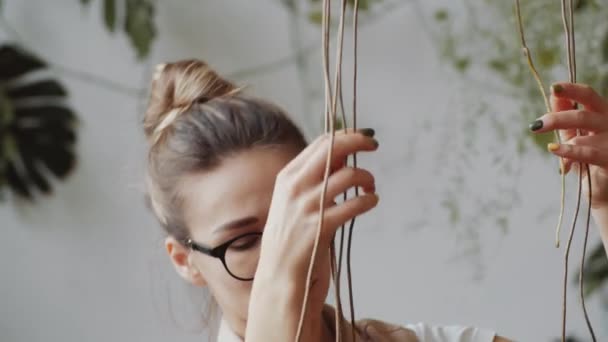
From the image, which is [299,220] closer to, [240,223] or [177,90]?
[240,223]

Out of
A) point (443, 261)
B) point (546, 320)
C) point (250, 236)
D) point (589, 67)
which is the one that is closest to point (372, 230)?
point (443, 261)

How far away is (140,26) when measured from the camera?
1.40 metres

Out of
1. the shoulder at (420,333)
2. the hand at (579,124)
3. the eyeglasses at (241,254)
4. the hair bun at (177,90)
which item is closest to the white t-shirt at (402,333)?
the shoulder at (420,333)

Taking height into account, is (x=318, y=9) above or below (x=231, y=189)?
above

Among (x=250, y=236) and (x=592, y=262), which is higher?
(x=250, y=236)

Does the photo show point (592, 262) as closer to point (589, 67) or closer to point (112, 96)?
point (589, 67)

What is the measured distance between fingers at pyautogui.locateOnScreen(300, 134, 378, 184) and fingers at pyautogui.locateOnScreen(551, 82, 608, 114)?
0.51 ft

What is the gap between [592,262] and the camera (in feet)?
4.67

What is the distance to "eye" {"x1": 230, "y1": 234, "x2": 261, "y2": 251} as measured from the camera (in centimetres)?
63

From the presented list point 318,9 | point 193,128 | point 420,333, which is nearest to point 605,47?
point 318,9

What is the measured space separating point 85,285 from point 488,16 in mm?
898

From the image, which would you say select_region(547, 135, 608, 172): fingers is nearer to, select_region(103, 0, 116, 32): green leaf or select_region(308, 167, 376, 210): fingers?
select_region(308, 167, 376, 210): fingers

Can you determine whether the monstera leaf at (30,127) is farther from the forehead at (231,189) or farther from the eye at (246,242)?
the eye at (246,242)

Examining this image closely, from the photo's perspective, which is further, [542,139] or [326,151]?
[542,139]
